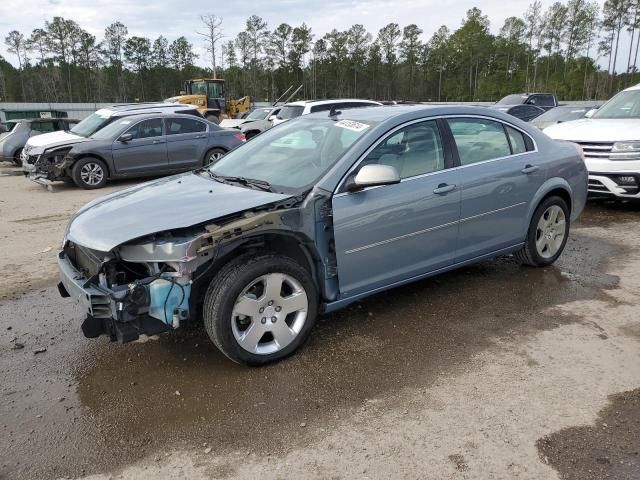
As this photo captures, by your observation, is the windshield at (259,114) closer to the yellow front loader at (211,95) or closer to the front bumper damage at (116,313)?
the yellow front loader at (211,95)

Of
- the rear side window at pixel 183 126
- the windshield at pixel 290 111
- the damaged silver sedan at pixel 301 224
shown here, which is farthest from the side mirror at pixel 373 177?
the windshield at pixel 290 111

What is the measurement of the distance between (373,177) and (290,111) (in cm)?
1213

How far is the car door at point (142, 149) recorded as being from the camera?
1131 cm

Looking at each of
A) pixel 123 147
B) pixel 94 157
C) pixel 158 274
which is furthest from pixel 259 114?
pixel 158 274

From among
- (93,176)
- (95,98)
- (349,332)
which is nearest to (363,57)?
(95,98)

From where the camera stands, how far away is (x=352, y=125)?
A: 407 cm

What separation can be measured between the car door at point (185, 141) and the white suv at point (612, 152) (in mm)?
7759

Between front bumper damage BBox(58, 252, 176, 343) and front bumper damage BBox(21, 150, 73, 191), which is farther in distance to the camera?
front bumper damage BBox(21, 150, 73, 191)

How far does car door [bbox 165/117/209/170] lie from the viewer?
39.1ft

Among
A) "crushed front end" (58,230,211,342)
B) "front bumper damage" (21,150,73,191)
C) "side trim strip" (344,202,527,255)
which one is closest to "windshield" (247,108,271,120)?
"front bumper damage" (21,150,73,191)

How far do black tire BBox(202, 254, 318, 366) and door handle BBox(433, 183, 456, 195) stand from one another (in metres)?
1.32

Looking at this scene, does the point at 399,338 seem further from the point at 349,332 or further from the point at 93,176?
the point at 93,176

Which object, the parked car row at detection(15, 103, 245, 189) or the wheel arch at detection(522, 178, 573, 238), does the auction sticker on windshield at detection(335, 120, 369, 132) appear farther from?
the parked car row at detection(15, 103, 245, 189)

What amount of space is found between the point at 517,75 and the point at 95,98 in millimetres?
60283
